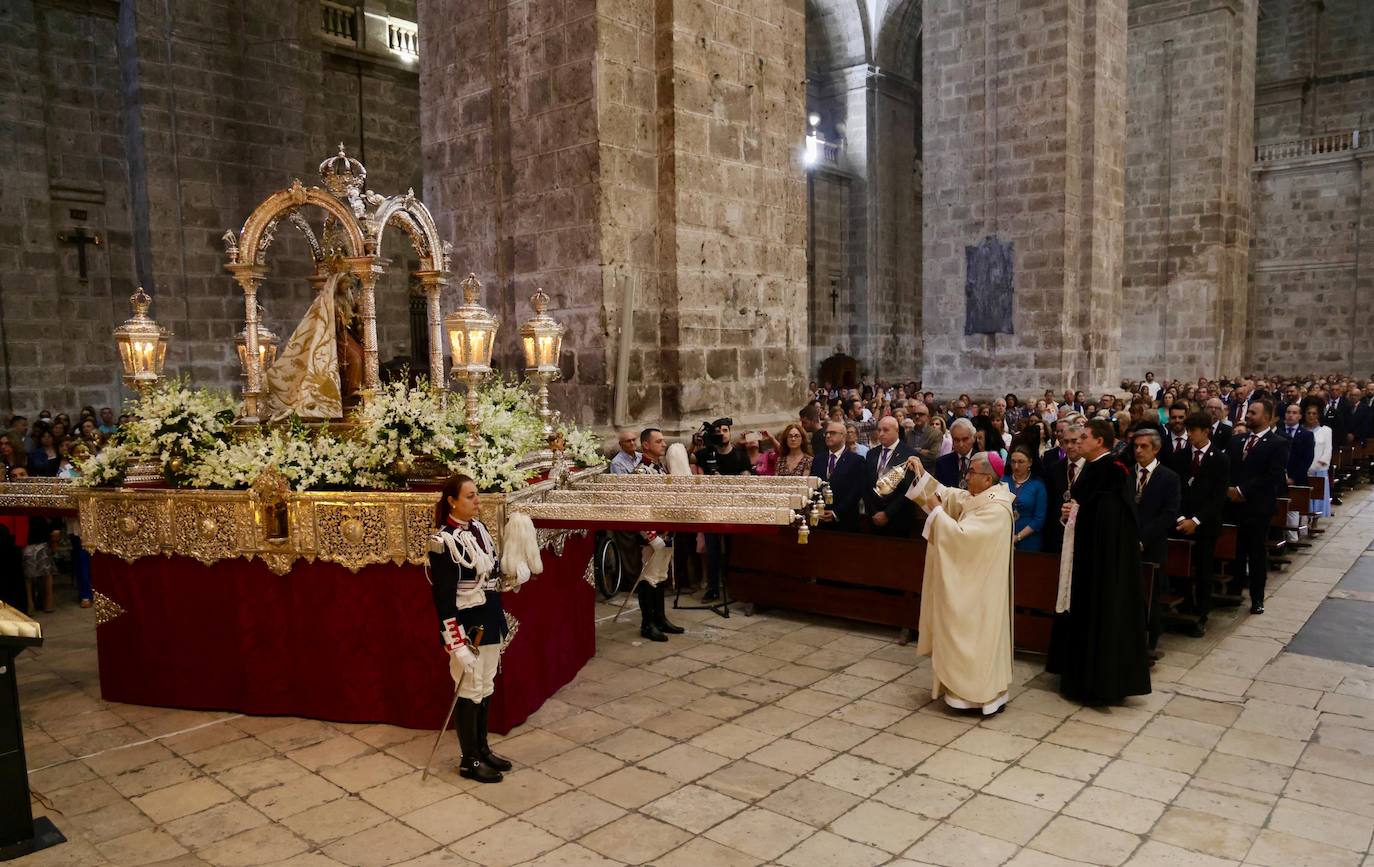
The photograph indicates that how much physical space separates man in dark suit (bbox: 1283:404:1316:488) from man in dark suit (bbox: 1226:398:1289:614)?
251 centimetres

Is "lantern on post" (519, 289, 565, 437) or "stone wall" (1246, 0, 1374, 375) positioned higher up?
"stone wall" (1246, 0, 1374, 375)

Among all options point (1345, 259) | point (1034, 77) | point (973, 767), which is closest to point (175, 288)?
point (973, 767)

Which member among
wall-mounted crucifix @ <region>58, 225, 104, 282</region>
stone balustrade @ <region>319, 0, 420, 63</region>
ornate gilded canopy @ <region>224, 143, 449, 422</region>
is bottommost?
ornate gilded canopy @ <region>224, 143, 449, 422</region>

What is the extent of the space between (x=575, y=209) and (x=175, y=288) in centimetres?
839

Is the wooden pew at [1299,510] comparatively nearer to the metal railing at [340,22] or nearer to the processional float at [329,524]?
the processional float at [329,524]

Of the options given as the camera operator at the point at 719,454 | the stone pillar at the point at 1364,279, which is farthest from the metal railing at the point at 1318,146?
the camera operator at the point at 719,454

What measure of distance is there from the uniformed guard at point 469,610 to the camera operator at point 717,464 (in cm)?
380

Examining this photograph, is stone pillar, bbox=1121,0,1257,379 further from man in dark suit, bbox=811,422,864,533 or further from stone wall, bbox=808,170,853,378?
man in dark suit, bbox=811,422,864,533

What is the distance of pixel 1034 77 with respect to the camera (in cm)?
1652

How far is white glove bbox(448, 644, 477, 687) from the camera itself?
15.7 ft

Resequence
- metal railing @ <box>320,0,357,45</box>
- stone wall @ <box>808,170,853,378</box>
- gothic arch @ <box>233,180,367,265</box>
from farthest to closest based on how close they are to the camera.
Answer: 1. stone wall @ <box>808,170,853,378</box>
2. metal railing @ <box>320,0,357,45</box>
3. gothic arch @ <box>233,180,367,265</box>

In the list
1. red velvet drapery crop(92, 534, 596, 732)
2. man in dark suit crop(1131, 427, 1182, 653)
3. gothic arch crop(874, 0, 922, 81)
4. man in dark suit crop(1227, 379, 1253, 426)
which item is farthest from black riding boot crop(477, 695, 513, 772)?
gothic arch crop(874, 0, 922, 81)

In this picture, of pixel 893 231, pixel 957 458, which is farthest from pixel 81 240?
pixel 893 231

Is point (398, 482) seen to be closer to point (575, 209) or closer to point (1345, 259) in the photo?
point (575, 209)
